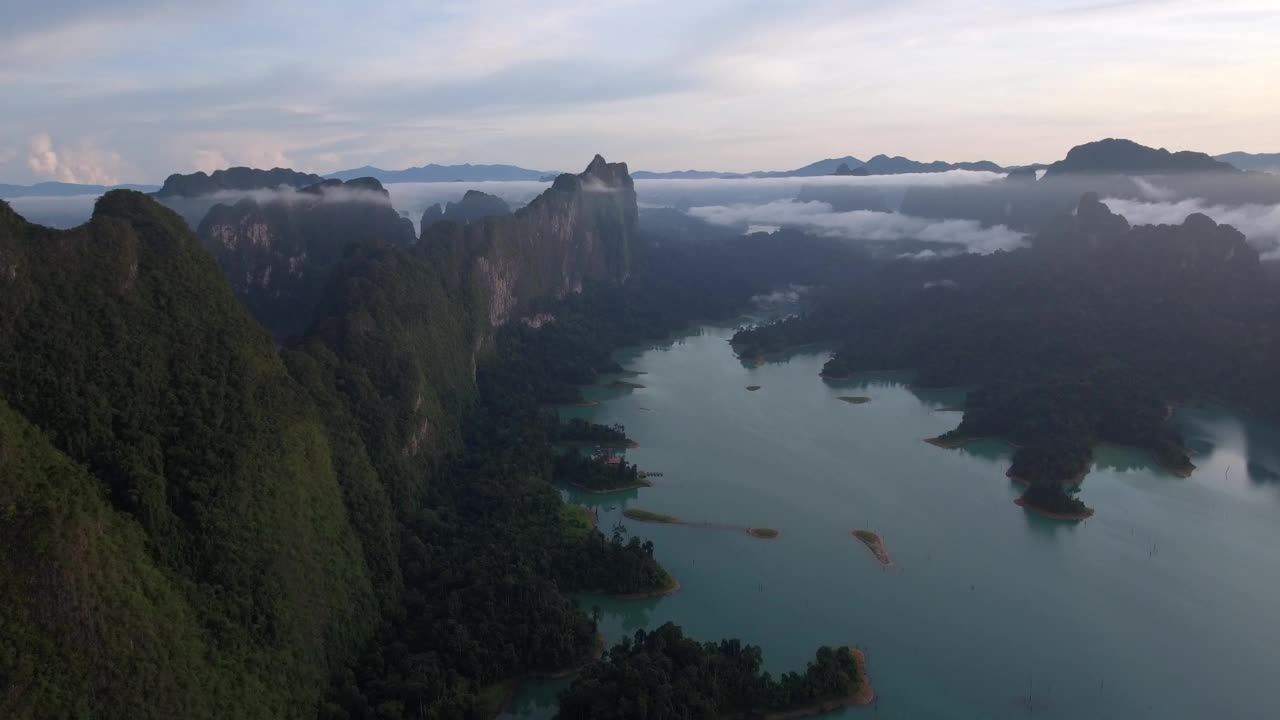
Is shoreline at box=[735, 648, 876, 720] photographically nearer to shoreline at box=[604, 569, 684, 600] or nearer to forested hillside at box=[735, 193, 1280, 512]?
shoreline at box=[604, 569, 684, 600]

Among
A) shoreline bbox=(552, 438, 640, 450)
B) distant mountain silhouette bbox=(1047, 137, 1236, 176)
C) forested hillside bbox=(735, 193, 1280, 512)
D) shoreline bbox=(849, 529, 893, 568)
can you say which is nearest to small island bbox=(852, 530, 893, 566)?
shoreline bbox=(849, 529, 893, 568)

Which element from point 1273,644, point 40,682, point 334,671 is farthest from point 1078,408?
point 40,682

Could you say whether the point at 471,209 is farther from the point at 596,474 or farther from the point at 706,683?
the point at 706,683

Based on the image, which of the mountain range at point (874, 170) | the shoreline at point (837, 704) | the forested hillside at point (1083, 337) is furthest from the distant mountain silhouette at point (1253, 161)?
the shoreline at point (837, 704)

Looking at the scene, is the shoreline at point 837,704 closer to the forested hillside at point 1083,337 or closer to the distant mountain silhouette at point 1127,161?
the forested hillside at point 1083,337

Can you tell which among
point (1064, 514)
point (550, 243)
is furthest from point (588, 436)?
point (550, 243)

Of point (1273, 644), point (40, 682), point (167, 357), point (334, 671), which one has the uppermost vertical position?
point (167, 357)

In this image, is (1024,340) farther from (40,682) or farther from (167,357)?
(40,682)
